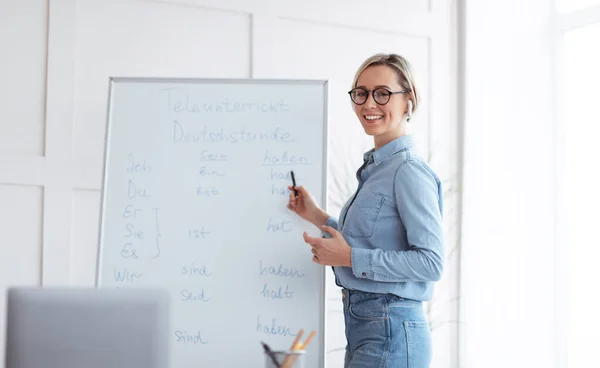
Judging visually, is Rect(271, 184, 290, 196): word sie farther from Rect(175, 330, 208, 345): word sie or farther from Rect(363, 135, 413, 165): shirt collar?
Rect(175, 330, 208, 345): word sie

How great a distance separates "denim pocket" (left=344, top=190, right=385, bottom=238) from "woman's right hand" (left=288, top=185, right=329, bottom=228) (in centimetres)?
26

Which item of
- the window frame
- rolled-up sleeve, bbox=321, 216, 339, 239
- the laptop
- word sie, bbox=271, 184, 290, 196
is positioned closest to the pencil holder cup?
the laptop

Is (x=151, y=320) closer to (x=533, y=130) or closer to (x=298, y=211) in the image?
(x=298, y=211)

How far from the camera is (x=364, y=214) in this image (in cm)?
215

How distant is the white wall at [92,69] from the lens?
2.76 metres

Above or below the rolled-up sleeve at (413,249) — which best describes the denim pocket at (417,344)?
below

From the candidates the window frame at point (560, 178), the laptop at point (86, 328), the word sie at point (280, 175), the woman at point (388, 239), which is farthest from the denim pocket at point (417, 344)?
the window frame at point (560, 178)

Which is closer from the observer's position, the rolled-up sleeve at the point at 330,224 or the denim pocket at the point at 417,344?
the denim pocket at the point at 417,344

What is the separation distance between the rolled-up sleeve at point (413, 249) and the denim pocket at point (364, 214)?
0.07 m

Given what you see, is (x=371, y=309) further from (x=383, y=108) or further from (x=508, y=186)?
(x=508, y=186)

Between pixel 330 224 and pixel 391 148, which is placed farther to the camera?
pixel 330 224

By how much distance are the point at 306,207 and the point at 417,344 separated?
25.7 inches

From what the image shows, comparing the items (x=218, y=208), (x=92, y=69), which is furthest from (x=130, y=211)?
(x=92, y=69)

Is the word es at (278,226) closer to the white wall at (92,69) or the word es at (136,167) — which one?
the word es at (136,167)
